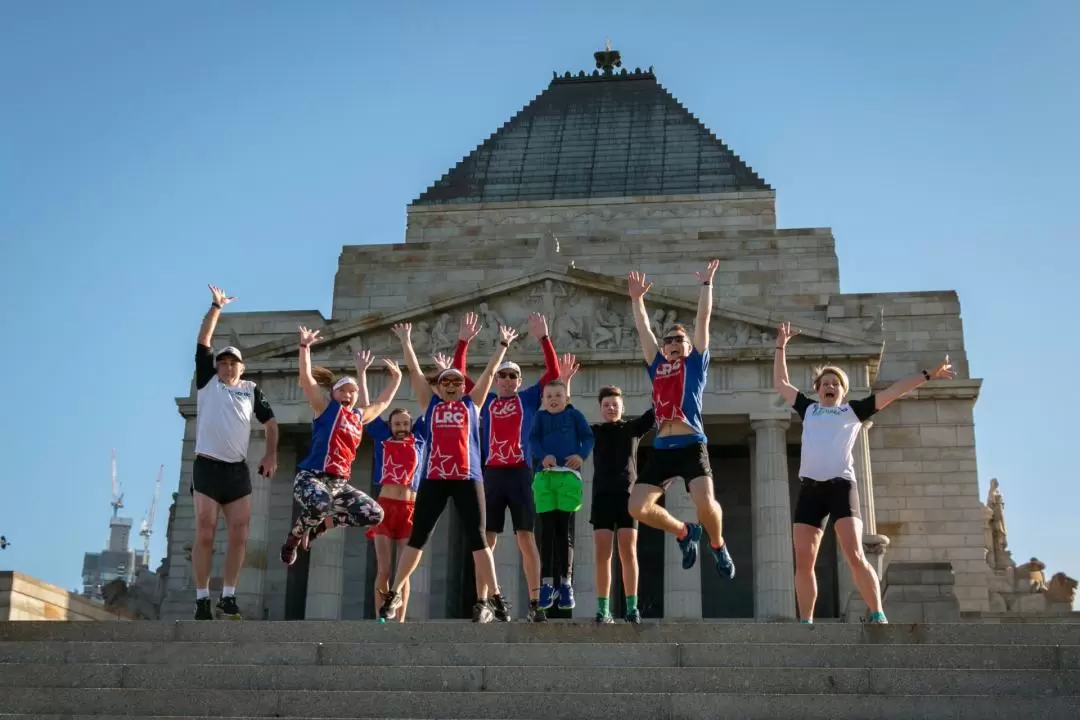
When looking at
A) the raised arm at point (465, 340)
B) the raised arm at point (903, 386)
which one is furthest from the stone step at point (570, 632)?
the raised arm at point (465, 340)

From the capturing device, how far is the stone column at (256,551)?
30.9m

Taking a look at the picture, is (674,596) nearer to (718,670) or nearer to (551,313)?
(551,313)

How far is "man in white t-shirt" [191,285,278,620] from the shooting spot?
43.8 ft

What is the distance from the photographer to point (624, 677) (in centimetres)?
1076

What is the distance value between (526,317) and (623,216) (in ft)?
42.1

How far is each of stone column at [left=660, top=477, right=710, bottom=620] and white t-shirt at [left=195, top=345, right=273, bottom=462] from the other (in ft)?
52.0

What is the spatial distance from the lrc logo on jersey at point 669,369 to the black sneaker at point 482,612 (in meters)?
2.78

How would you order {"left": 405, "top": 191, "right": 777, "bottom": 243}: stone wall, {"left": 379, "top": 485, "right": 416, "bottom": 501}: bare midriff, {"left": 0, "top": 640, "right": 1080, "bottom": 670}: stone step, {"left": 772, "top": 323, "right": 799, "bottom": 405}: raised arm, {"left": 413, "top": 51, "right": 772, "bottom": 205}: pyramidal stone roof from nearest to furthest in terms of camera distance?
{"left": 0, "top": 640, "right": 1080, "bottom": 670}: stone step → {"left": 772, "top": 323, "right": 799, "bottom": 405}: raised arm → {"left": 379, "top": 485, "right": 416, "bottom": 501}: bare midriff → {"left": 405, "top": 191, "right": 777, "bottom": 243}: stone wall → {"left": 413, "top": 51, "right": 772, "bottom": 205}: pyramidal stone roof

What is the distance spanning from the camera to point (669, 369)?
520 inches

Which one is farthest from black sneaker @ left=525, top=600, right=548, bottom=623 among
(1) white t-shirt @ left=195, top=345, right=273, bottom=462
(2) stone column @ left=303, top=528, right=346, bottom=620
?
(2) stone column @ left=303, top=528, right=346, bottom=620

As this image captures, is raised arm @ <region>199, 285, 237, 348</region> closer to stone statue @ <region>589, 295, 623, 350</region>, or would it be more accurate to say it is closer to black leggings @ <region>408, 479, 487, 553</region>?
black leggings @ <region>408, 479, 487, 553</region>

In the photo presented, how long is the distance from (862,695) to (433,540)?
22.6 metres

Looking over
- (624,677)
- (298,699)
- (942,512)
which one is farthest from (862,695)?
(942,512)

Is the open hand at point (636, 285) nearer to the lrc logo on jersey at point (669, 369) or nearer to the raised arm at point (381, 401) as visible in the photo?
the lrc logo on jersey at point (669, 369)
